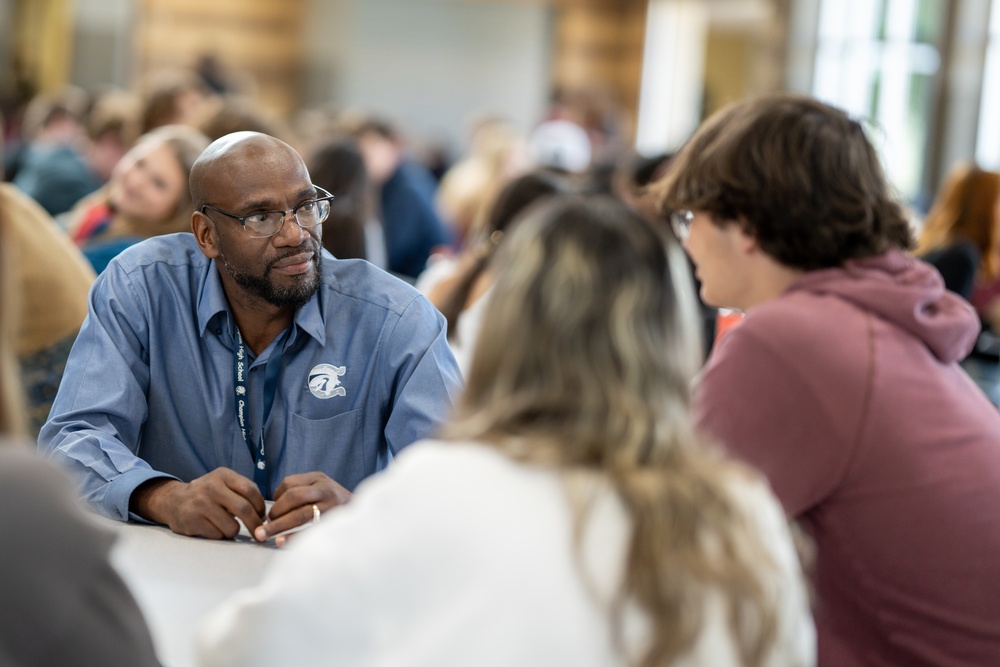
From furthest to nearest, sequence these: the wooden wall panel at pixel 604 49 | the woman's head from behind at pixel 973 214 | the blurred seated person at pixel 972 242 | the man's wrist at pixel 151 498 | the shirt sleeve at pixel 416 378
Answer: the wooden wall panel at pixel 604 49
the woman's head from behind at pixel 973 214
the blurred seated person at pixel 972 242
the shirt sleeve at pixel 416 378
the man's wrist at pixel 151 498

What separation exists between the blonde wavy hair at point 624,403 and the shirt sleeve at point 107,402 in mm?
891

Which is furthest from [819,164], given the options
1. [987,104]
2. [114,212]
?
[987,104]

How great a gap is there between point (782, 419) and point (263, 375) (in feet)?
3.02

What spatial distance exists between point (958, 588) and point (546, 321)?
760mm

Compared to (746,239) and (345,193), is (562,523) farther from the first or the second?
(345,193)

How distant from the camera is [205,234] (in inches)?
80.0

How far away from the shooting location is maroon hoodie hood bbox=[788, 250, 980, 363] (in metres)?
1.56

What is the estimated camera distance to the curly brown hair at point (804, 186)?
1.63 m

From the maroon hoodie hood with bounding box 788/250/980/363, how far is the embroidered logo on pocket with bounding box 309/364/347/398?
30.9 inches

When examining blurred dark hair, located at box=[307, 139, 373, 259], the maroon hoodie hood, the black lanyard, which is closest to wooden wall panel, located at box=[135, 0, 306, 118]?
blurred dark hair, located at box=[307, 139, 373, 259]

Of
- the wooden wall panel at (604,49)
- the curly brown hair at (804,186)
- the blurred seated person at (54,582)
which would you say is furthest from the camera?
the wooden wall panel at (604,49)

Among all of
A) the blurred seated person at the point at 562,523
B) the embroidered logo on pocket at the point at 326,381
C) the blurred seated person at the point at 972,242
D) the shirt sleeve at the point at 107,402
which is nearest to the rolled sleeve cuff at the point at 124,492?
the shirt sleeve at the point at 107,402

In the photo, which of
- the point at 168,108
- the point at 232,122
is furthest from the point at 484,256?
the point at 168,108

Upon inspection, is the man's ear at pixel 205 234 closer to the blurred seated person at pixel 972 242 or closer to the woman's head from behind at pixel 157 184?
the woman's head from behind at pixel 157 184
